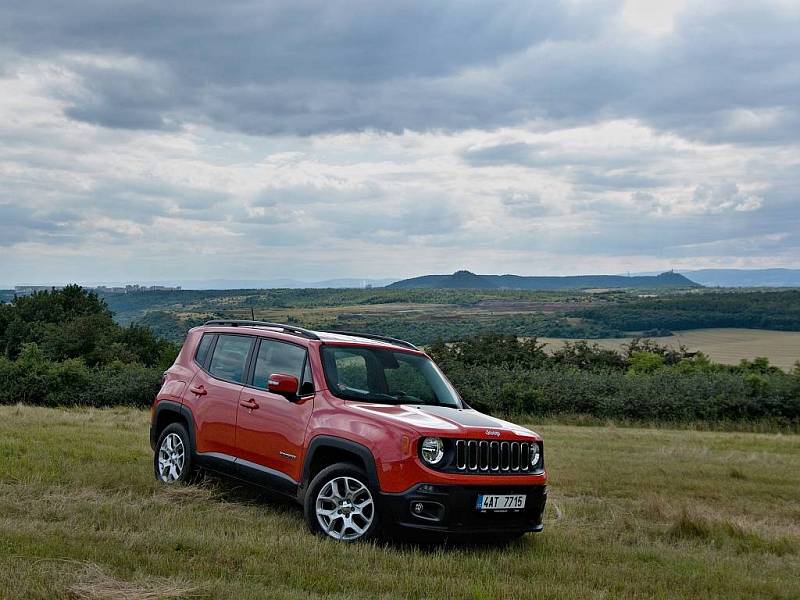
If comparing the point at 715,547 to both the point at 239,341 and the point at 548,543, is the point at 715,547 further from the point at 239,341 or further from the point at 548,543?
the point at 239,341

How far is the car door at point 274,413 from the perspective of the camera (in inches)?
322

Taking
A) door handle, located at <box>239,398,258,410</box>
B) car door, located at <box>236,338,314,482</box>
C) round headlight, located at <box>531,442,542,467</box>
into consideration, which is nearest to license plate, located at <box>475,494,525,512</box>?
round headlight, located at <box>531,442,542,467</box>

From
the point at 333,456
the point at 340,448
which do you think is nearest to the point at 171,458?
the point at 333,456

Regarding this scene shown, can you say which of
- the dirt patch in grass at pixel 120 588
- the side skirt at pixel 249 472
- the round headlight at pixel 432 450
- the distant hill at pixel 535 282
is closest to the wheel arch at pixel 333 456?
the side skirt at pixel 249 472

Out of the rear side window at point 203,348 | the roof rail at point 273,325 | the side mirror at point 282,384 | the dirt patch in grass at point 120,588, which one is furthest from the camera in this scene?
the rear side window at point 203,348

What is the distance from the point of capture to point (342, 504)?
25.0 feet

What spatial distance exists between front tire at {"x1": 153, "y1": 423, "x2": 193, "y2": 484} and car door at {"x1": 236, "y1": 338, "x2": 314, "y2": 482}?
40.8 inches

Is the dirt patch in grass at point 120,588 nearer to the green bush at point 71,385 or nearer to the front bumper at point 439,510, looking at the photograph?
the front bumper at point 439,510

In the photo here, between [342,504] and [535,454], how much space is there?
1.78 meters

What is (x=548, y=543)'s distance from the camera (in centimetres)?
805

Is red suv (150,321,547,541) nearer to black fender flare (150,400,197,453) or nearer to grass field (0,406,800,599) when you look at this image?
black fender flare (150,400,197,453)

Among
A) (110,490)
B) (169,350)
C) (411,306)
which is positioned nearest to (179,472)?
(110,490)

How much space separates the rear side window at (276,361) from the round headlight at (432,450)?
1714 mm

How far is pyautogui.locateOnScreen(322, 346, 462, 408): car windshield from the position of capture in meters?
8.33
